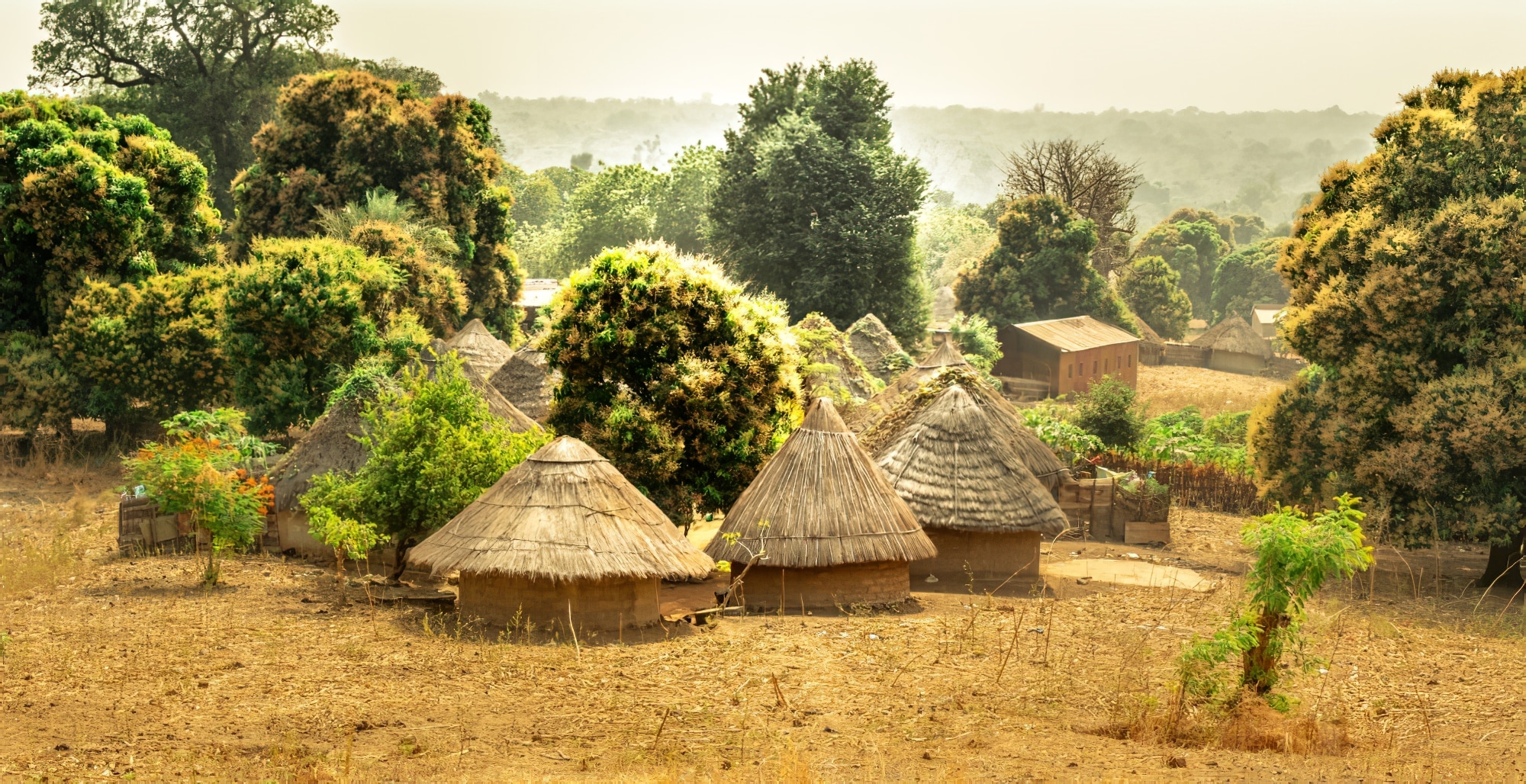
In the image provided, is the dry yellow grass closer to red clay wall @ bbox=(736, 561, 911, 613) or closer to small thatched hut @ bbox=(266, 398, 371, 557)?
red clay wall @ bbox=(736, 561, 911, 613)

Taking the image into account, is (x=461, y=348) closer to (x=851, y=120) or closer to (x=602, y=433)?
(x=602, y=433)

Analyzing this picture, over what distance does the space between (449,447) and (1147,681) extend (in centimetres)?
841

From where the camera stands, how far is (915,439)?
57.8 feet

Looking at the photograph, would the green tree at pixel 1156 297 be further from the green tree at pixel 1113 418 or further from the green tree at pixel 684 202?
the green tree at pixel 1113 418

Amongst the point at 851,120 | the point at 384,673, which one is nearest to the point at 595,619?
the point at 384,673

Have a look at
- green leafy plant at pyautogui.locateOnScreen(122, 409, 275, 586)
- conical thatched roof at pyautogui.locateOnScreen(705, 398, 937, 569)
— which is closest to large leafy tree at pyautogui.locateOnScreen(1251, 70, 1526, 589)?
conical thatched roof at pyautogui.locateOnScreen(705, 398, 937, 569)

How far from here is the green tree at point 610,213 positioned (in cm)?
6400

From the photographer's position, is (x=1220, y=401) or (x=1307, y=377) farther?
(x=1220, y=401)

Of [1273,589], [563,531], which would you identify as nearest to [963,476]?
[563,531]

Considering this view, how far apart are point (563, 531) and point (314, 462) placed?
621 cm

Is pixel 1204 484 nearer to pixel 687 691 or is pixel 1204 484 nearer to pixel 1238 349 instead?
pixel 687 691

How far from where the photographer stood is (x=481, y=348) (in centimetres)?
2833

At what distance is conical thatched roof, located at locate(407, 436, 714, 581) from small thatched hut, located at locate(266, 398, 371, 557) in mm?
4359

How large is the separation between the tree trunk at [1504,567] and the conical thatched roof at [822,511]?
8.87 m
